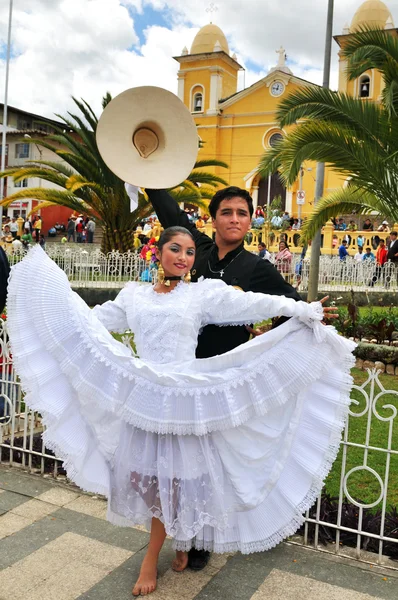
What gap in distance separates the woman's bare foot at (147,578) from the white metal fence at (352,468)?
94 cm

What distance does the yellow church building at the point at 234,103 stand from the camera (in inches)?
1495

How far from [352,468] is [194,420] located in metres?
2.11

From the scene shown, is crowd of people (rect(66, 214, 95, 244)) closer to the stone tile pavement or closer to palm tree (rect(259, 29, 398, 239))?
palm tree (rect(259, 29, 398, 239))

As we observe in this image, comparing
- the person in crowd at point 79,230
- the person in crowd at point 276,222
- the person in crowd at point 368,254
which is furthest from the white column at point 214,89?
the person in crowd at point 368,254

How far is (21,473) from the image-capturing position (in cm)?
427

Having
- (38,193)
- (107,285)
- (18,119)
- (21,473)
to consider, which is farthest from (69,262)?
(18,119)

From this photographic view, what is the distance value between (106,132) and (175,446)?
1720 millimetres

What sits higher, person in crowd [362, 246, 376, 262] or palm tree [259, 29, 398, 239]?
palm tree [259, 29, 398, 239]

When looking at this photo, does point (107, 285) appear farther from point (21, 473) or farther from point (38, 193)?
point (21, 473)

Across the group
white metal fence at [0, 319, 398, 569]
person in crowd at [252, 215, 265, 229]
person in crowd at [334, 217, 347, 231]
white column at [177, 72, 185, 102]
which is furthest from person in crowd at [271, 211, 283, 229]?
white column at [177, 72, 185, 102]

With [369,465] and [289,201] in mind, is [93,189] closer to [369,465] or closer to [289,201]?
[369,465]

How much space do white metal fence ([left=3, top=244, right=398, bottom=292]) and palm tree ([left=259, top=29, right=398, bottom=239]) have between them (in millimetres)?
4433

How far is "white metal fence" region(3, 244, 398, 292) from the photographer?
14.2 metres

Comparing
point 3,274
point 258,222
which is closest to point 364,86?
point 258,222
